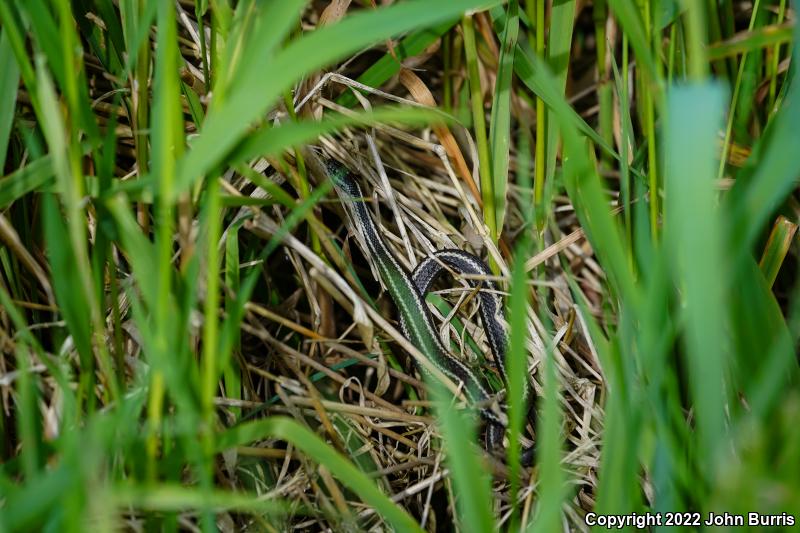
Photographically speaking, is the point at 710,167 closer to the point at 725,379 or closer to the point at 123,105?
the point at 725,379

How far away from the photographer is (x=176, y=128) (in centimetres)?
144

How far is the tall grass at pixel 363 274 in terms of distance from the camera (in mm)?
1215

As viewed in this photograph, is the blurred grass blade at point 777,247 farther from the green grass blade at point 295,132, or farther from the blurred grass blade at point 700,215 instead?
the green grass blade at point 295,132

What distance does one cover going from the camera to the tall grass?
3.99 feet

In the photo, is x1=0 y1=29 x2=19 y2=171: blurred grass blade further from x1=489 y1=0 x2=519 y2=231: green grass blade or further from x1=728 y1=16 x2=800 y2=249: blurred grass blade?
x1=728 y1=16 x2=800 y2=249: blurred grass blade

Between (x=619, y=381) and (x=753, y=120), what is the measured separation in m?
1.43

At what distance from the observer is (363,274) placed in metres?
2.45

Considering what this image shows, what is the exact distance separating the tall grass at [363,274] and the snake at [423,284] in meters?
0.08

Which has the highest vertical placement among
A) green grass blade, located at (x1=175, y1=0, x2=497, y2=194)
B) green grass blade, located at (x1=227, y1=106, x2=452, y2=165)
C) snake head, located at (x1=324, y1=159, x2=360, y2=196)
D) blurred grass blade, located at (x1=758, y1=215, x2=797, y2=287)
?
green grass blade, located at (x1=175, y1=0, x2=497, y2=194)

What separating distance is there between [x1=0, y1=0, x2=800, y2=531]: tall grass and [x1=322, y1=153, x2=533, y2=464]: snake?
75 mm

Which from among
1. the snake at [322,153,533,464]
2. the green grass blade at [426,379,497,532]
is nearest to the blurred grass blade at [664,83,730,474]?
the green grass blade at [426,379,497,532]

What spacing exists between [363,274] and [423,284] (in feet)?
0.82

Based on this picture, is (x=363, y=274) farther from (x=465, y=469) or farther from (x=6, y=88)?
(x=465, y=469)

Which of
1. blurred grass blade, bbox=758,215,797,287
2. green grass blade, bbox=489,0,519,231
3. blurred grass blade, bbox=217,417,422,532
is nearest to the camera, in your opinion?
blurred grass blade, bbox=217,417,422,532
